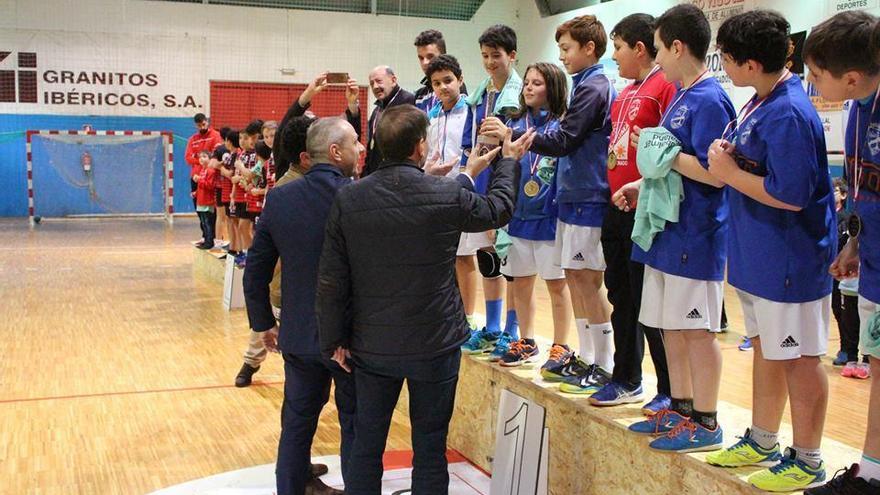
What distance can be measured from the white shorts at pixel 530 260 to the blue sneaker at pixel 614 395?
667mm

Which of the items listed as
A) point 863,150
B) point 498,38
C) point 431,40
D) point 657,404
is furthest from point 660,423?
point 431,40

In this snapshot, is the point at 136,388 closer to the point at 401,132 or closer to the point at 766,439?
the point at 401,132

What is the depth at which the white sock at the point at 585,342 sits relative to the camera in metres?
3.53

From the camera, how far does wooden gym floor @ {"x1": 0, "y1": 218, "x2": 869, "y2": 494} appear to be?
3.84m

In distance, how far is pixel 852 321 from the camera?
535 cm

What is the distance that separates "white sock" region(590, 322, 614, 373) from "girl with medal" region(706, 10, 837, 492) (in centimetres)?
98

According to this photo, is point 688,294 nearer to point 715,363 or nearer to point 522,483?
point 715,363

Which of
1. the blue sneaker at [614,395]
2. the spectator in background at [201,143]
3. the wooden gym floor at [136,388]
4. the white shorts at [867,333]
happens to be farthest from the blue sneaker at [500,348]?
the spectator in background at [201,143]

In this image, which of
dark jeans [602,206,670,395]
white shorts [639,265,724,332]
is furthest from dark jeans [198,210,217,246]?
white shorts [639,265,724,332]

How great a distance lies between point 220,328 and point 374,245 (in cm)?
455

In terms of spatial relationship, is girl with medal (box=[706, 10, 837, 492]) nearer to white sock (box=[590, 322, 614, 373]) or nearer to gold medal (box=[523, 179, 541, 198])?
white sock (box=[590, 322, 614, 373])

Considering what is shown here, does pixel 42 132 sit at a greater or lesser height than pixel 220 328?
greater

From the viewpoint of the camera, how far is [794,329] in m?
2.38

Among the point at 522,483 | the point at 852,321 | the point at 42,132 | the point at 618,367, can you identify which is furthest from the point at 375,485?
the point at 42,132
